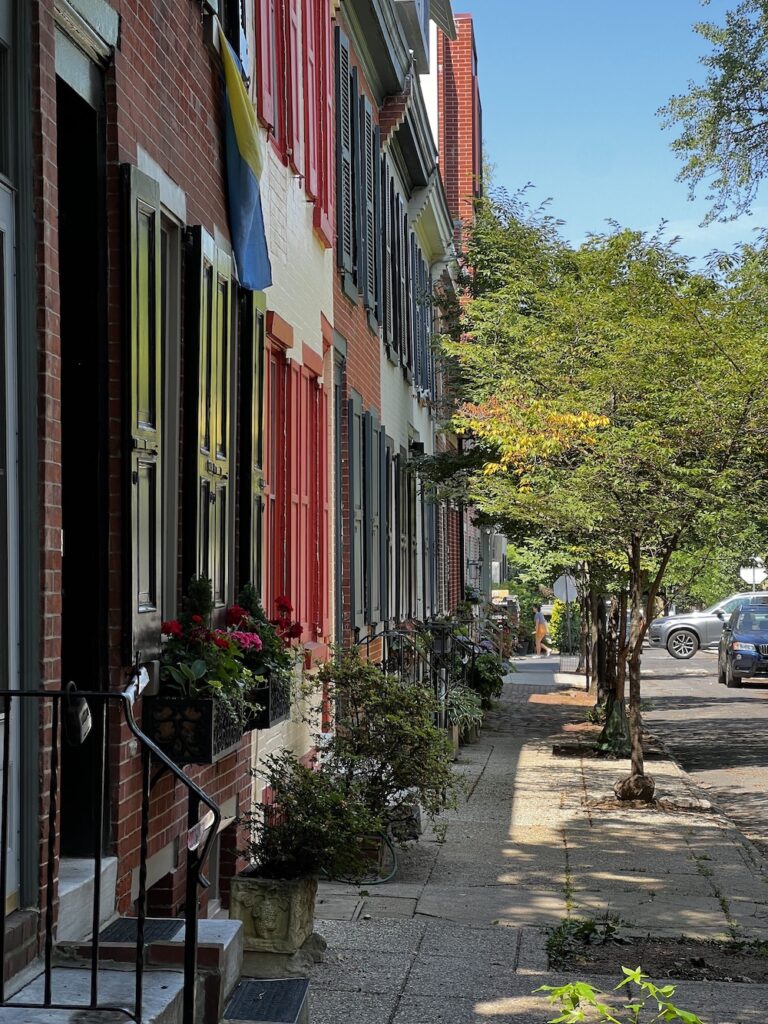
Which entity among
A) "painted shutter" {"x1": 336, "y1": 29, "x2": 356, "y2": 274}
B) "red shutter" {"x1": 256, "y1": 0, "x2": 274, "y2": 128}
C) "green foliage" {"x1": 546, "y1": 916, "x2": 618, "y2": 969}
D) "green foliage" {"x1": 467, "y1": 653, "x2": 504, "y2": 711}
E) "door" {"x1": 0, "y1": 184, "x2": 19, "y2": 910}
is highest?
"painted shutter" {"x1": 336, "y1": 29, "x2": 356, "y2": 274}

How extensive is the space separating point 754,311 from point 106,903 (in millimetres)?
10223

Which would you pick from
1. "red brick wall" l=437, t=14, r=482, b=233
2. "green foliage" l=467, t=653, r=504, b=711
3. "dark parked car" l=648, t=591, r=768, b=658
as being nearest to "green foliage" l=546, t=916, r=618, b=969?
"green foliage" l=467, t=653, r=504, b=711

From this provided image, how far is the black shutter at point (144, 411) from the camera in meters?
5.37

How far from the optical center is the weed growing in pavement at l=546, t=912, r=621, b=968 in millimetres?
7152

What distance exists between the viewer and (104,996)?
3973mm

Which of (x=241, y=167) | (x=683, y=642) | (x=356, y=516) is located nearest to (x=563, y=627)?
(x=683, y=642)

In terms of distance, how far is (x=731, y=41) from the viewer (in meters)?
20.6

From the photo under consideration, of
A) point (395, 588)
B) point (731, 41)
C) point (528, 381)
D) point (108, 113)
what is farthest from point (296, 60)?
point (731, 41)

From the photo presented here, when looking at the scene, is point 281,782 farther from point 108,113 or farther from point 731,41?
point 731,41

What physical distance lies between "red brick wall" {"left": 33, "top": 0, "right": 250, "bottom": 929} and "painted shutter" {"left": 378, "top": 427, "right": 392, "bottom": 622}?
7.41 metres

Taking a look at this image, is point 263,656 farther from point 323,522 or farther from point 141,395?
point 323,522

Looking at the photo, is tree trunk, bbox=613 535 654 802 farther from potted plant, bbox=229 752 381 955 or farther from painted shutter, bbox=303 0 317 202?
potted plant, bbox=229 752 381 955

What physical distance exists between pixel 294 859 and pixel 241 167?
135 inches

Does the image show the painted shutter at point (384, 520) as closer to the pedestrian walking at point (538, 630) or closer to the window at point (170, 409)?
the window at point (170, 409)
